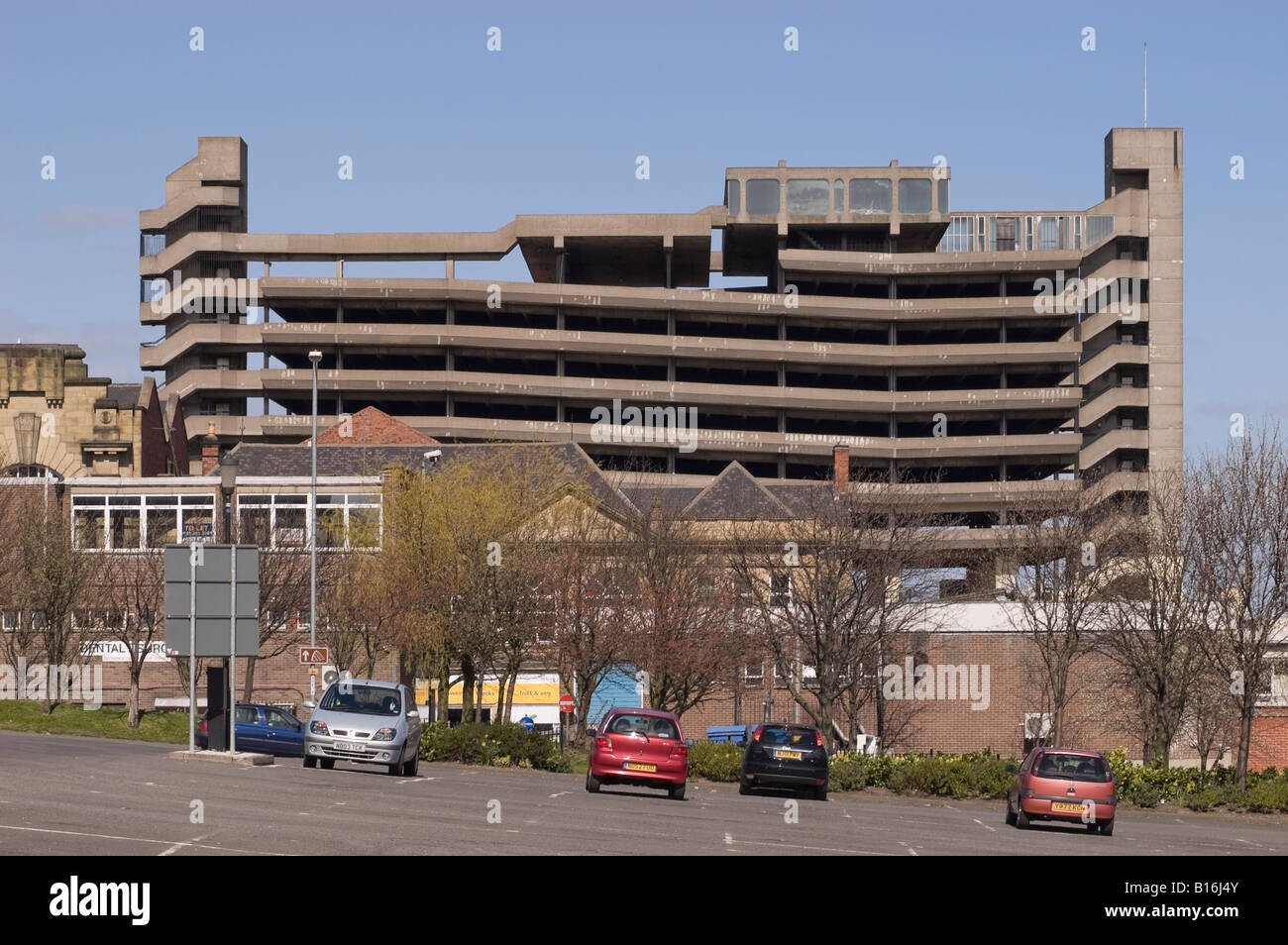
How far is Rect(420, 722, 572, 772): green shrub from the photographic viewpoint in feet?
127

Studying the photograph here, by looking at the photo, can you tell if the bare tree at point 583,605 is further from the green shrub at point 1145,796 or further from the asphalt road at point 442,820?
the green shrub at point 1145,796

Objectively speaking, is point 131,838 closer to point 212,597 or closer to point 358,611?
point 212,597

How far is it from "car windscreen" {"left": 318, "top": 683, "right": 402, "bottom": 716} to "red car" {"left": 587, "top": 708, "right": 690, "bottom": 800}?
3812 mm

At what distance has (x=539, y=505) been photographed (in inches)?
1976

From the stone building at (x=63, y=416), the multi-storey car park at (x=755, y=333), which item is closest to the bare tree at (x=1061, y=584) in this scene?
the multi-storey car park at (x=755, y=333)

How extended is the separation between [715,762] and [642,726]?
9727 millimetres

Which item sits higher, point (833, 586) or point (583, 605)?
point (833, 586)

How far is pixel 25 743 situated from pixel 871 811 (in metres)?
17.3

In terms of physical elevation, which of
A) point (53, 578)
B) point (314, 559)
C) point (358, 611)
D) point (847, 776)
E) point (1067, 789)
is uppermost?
point (314, 559)

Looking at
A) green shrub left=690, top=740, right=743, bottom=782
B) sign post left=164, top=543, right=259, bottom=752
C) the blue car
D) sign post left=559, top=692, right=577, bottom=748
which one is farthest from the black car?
sign post left=559, top=692, right=577, bottom=748

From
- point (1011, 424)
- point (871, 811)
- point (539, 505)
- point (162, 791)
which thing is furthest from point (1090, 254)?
point (162, 791)

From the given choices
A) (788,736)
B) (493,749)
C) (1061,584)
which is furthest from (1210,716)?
(493,749)

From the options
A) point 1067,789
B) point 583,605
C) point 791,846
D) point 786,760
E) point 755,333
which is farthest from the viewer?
point 755,333

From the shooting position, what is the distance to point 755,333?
11150 centimetres
